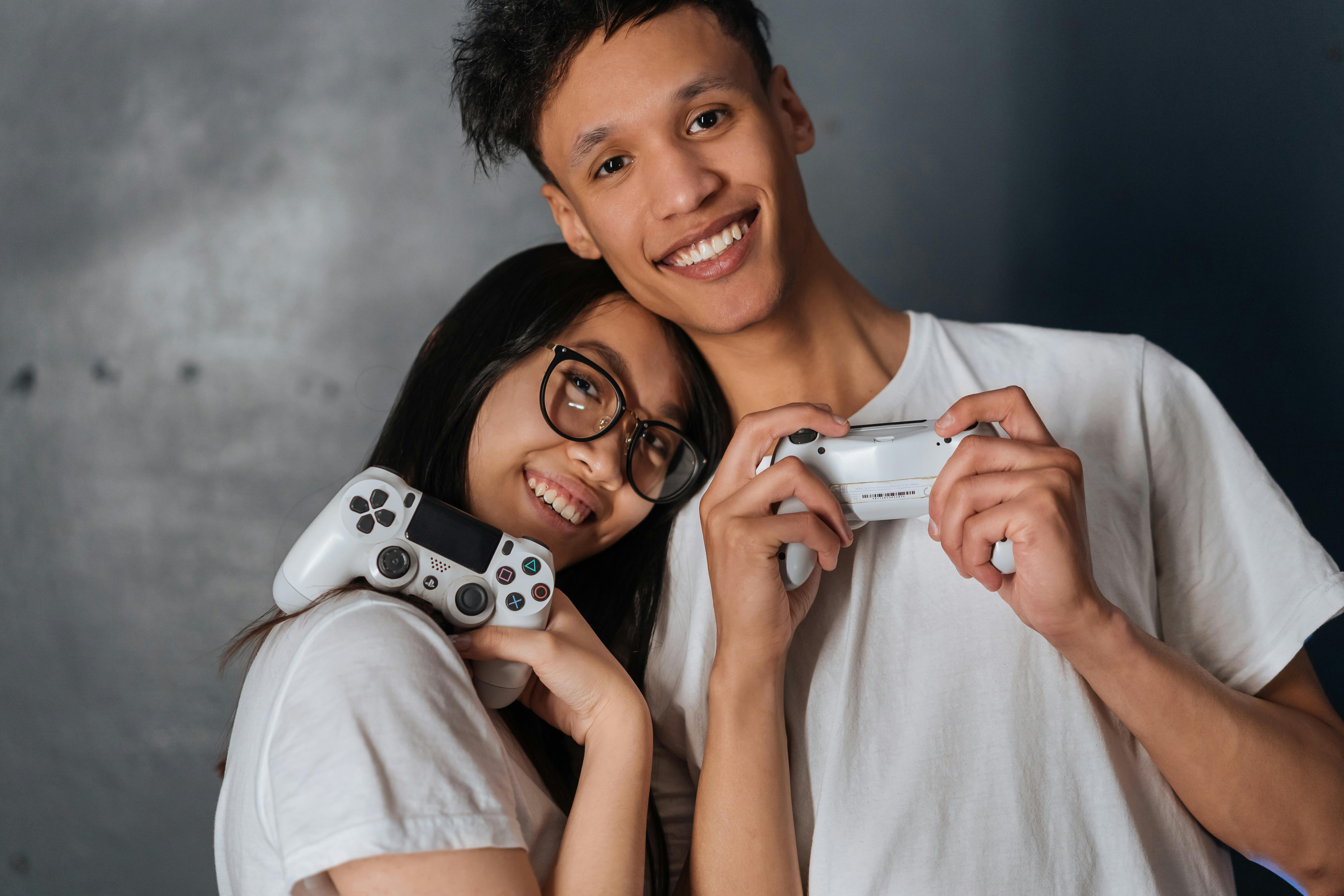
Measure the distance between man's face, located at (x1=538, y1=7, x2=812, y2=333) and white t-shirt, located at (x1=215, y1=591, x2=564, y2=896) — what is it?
0.64 m

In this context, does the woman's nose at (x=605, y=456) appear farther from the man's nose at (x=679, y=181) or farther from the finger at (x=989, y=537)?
the finger at (x=989, y=537)

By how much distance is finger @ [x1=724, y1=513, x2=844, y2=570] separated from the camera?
1.23 metres

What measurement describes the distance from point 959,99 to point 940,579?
1362 mm

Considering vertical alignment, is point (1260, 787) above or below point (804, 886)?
above

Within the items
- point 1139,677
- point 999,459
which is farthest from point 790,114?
point 1139,677

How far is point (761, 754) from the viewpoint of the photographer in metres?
1.31

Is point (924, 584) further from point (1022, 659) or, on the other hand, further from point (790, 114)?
point (790, 114)

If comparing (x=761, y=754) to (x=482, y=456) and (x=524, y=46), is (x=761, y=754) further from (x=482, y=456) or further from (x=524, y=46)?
(x=524, y=46)

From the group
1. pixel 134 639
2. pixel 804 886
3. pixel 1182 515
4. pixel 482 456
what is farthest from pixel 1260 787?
pixel 134 639

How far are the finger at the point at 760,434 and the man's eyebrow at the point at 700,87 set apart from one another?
0.47 meters

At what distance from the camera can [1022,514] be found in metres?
1.11

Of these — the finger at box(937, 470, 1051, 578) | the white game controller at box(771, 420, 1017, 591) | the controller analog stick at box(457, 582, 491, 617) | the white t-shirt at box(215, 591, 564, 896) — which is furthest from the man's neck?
the white t-shirt at box(215, 591, 564, 896)

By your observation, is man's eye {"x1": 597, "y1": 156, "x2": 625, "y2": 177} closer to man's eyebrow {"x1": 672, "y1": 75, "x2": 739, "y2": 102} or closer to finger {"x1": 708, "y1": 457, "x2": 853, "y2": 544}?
man's eyebrow {"x1": 672, "y1": 75, "x2": 739, "y2": 102}

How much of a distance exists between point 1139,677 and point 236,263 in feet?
7.40
